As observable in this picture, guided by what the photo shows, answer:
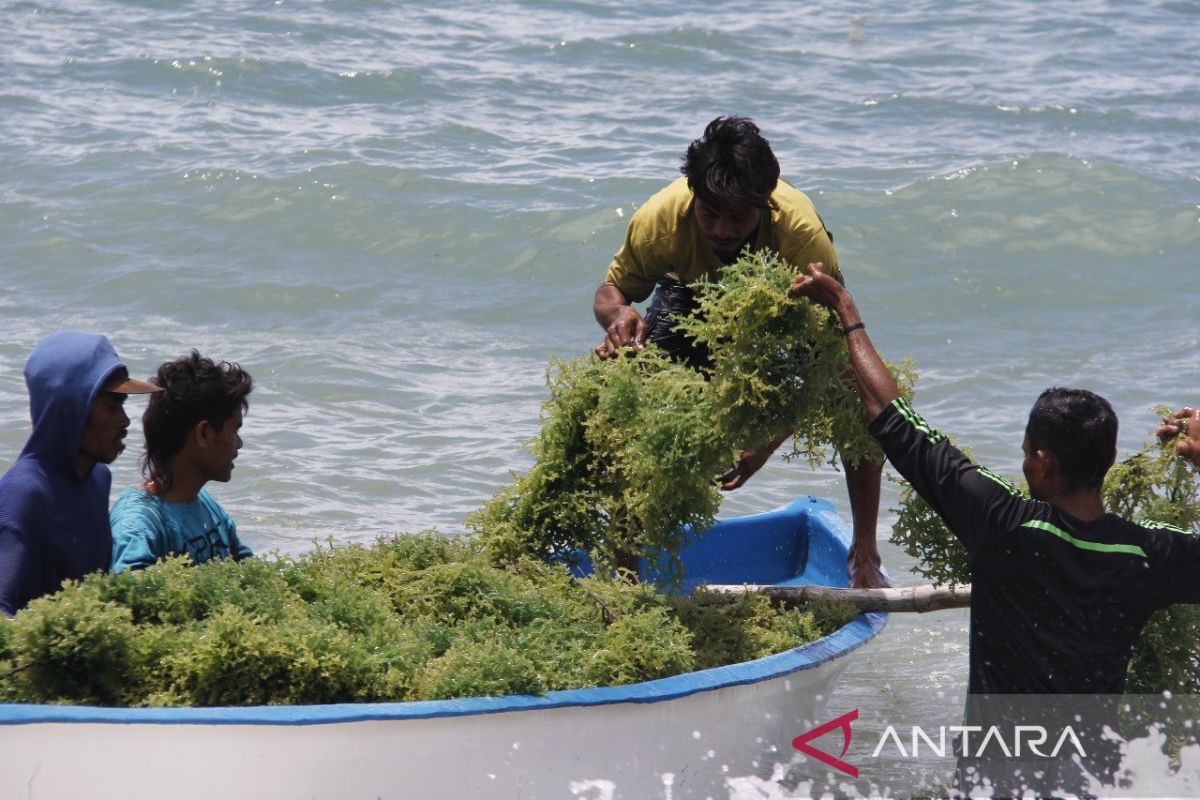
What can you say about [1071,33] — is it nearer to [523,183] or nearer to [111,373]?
[523,183]

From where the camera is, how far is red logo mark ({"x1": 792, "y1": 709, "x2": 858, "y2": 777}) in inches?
205

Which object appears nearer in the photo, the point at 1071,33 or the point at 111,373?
the point at 111,373

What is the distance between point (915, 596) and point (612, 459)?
1.20m

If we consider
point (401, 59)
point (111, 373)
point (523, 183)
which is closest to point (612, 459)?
point (111, 373)

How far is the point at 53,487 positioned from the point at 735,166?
8.16ft

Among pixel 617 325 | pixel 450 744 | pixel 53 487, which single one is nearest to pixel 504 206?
pixel 617 325

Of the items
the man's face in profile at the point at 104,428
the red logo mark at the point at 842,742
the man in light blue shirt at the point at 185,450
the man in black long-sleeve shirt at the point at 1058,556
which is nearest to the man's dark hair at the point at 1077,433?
the man in black long-sleeve shirt at the point at 1058,556

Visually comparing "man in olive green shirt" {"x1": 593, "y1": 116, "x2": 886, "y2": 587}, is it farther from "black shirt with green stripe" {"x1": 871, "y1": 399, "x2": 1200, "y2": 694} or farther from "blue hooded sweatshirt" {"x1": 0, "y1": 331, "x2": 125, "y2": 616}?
"blue hooded sweatshirt" {"x1": 0, "y1": 331, "x2": 125, "y2": 616}

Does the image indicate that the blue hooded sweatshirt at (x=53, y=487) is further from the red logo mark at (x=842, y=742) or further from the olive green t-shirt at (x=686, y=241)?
the red logo mark at (x=842, y=742)

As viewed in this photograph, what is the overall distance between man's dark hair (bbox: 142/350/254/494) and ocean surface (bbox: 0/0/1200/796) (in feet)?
9.12

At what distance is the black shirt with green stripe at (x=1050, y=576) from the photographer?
3.90 meters

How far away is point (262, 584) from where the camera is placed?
4.30 metres

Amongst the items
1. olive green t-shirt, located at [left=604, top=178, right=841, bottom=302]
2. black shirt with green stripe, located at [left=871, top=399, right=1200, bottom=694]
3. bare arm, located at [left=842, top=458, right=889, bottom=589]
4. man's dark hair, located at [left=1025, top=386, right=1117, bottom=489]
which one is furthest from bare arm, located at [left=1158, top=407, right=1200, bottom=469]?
olive green t-shirt, located at [left=604, top=178, right=841, bottom=302]

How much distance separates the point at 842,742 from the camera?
18.6 ft
